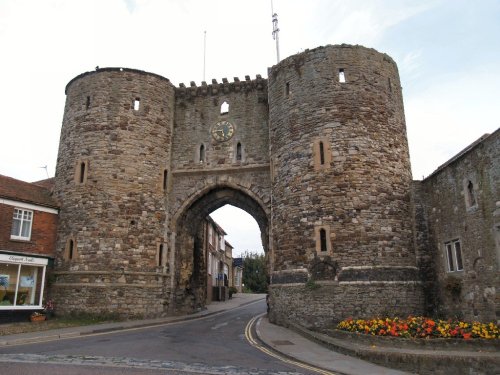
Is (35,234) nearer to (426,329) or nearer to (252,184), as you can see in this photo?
(252,184)

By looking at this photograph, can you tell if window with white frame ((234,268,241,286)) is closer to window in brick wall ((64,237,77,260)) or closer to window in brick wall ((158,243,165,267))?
window in brick wall ((158,243,165,267))

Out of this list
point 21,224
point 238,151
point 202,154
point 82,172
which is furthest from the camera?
point 202,154

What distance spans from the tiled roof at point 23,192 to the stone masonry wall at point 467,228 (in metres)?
15.6

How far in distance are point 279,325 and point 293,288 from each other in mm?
1561

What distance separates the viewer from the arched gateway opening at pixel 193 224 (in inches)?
821

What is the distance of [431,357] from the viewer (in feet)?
31.6

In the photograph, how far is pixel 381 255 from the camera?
15.3 m

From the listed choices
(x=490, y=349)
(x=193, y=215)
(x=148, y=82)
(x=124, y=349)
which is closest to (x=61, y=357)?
(x=124, y=349)

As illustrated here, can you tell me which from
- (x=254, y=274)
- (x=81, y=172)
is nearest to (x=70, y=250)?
(x=81, y=172)

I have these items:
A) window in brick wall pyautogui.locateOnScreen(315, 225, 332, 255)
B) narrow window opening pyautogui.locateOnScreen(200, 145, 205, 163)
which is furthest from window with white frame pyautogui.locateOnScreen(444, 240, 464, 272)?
narrow window opening pyautogui.locateOnScreen(200, 145, 205, 163)

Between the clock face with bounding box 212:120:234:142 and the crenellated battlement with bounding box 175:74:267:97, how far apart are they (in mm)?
1722

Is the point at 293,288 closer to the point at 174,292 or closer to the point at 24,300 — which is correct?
the point at 174,292

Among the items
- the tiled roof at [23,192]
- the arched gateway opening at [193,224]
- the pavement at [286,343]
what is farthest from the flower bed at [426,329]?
the tiled roof at [23,192]

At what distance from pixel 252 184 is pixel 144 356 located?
37.7 feet
